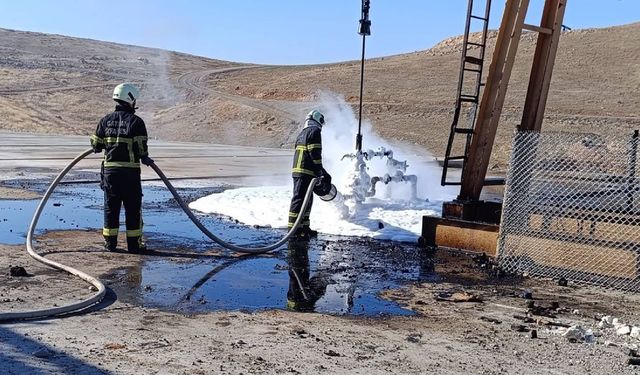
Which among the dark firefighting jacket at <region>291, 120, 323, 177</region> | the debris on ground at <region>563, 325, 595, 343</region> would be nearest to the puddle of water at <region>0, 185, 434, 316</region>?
the dark firefighting jacket at <region>291, 120, 323, 177</region>

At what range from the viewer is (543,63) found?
10328mm

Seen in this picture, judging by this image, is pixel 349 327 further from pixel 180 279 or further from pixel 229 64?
pixel 229 64

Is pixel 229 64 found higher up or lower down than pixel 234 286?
higher up

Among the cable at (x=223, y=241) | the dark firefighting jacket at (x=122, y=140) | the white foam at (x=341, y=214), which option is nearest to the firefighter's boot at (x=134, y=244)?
the cable at (x=223, y=241)

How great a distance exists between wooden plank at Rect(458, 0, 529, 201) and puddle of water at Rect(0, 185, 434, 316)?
1.28 m

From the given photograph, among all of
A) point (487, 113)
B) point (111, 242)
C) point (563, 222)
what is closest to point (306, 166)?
point (487, 113)

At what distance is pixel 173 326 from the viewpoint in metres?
5.79

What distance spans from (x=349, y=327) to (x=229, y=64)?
82882mm

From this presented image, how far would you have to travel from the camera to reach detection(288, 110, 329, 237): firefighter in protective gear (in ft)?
34.3

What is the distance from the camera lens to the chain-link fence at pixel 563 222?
8.05m

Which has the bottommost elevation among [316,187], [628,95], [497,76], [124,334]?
[124,334]

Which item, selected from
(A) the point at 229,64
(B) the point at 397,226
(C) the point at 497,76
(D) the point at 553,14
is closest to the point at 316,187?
(B) the point at 397,226

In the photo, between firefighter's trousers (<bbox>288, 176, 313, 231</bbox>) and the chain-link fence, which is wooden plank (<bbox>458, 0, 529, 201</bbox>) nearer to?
the chain-link fence

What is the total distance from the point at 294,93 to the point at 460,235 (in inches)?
1832
